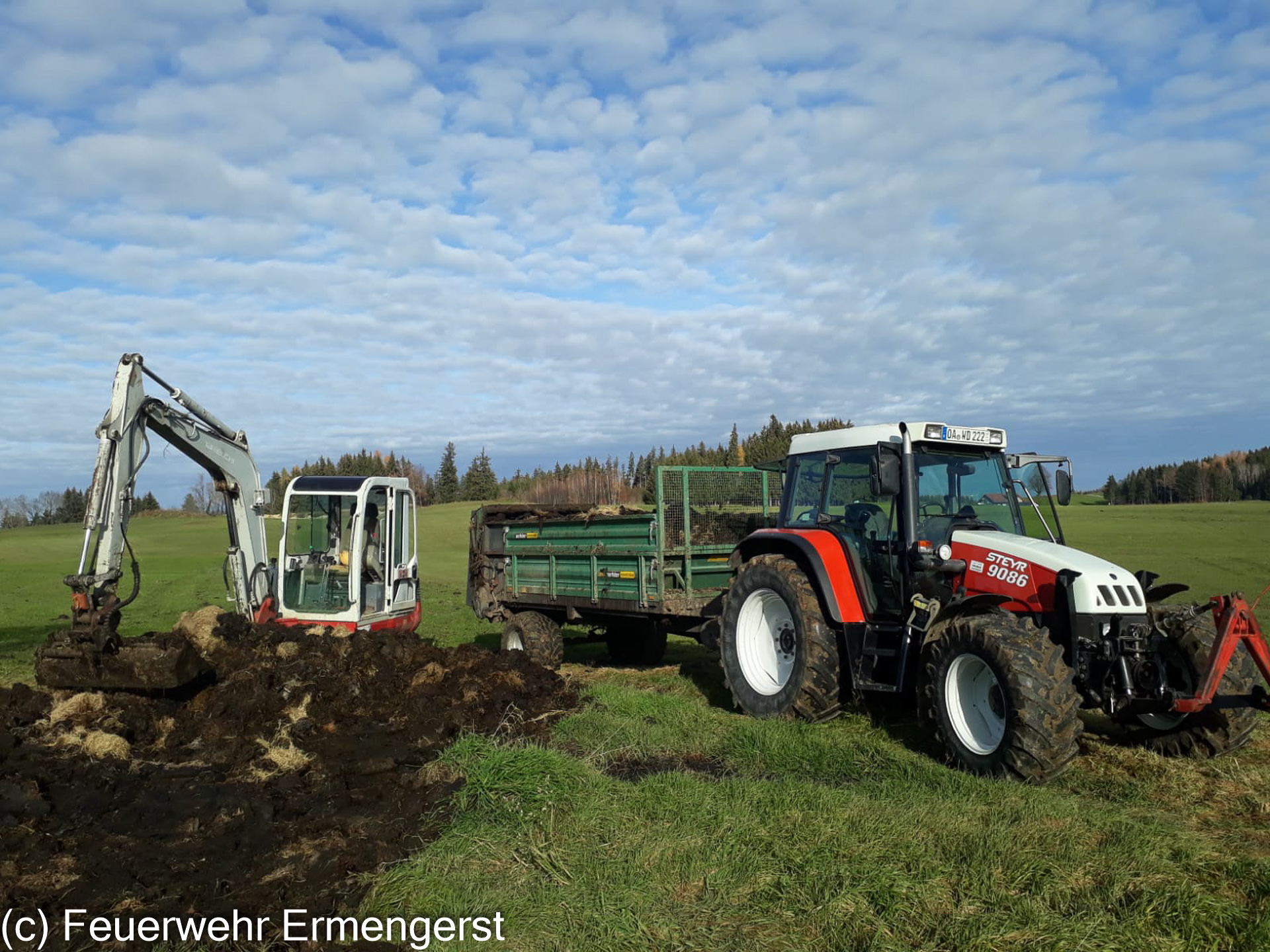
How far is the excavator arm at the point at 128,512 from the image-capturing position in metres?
7.85

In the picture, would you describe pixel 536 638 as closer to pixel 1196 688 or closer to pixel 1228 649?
pixel 1196 688

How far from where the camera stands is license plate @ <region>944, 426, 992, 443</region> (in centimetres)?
707

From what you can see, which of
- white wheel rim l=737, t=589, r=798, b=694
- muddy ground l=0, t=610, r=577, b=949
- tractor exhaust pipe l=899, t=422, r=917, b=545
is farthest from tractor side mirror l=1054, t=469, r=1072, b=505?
muddy ground l=0, t=610, r=577, b=949

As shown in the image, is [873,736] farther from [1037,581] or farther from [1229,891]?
[1229,891]

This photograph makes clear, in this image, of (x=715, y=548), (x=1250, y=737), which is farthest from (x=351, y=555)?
(x=1250, y=737)

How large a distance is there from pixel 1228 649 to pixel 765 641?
12.0 feet

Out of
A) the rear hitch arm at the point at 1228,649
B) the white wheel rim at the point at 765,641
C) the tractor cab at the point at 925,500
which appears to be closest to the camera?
the rear hitch arm at the point at 1228,649

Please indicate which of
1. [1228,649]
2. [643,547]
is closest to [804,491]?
[643,547]

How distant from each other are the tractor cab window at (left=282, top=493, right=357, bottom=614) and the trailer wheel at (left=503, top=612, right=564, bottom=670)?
6.71 feet

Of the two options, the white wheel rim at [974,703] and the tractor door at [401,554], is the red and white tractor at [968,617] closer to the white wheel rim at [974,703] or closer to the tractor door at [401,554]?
the white wheel rim at [974,703]

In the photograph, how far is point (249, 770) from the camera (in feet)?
20.9

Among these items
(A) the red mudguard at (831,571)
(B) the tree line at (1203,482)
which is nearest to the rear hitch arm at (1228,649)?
(A) the red mudguard at (831,571)

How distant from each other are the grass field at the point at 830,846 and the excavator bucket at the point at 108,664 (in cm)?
305

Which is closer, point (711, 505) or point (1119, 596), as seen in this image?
point (1119, 596)
